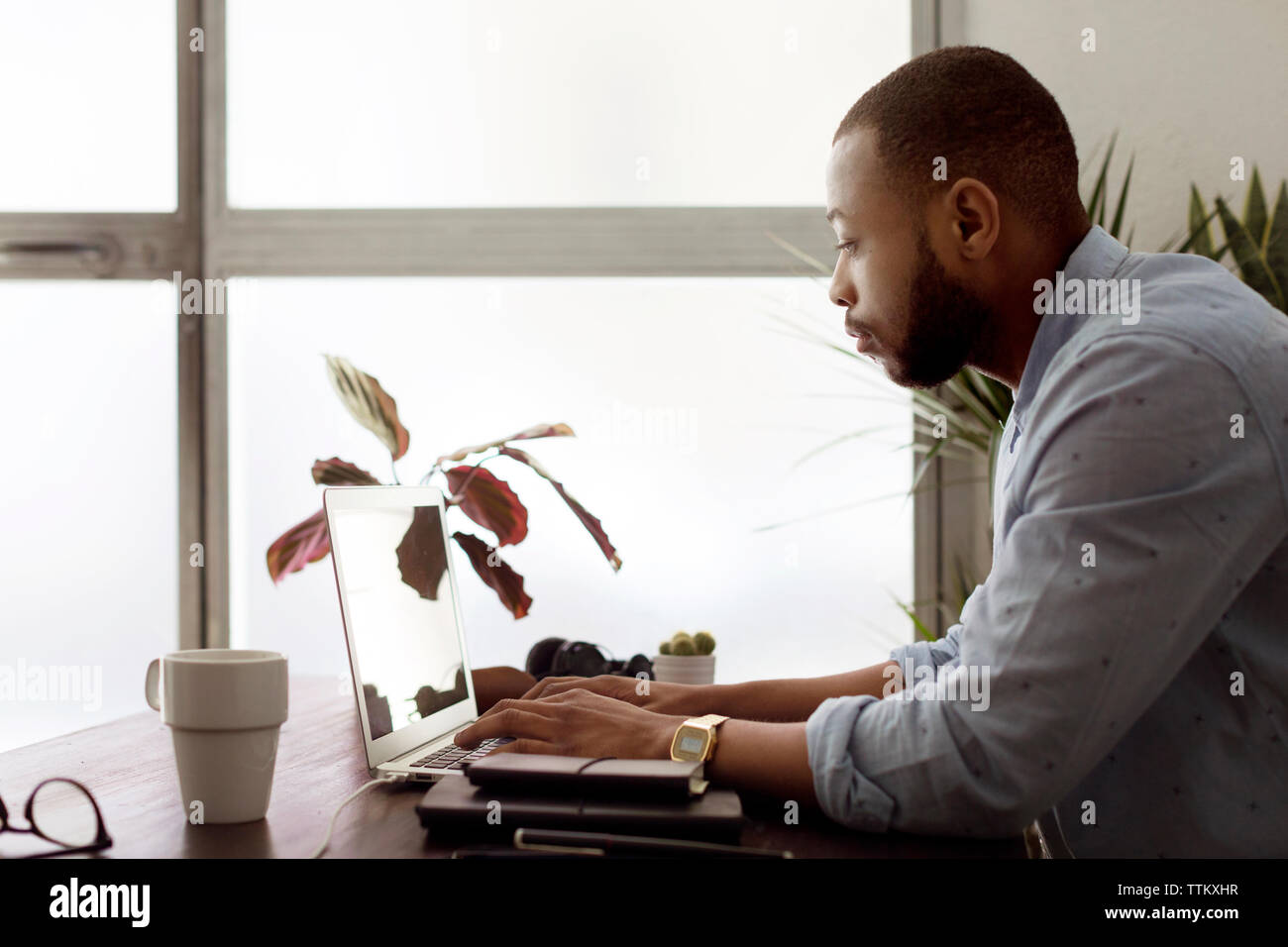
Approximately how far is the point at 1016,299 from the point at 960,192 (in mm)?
134

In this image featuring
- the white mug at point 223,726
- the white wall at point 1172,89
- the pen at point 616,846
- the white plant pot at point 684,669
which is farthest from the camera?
the white wall at point 1172,89

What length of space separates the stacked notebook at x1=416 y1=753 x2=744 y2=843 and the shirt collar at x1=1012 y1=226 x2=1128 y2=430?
1.75 feet

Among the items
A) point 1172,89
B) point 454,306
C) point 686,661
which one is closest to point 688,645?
point 686,661

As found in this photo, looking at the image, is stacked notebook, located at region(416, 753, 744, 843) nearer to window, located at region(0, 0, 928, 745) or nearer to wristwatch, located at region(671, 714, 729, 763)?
wristwatch, located at region(671, 714, 729, 763)

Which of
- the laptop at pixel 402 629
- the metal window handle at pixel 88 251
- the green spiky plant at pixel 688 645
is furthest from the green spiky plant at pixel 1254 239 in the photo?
the metal window handle at pixel 88 251

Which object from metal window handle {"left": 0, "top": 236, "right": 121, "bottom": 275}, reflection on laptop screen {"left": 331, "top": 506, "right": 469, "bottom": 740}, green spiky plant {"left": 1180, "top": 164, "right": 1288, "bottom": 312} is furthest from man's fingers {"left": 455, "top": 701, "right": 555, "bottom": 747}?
metal window handle {"left": 0, "top": 236, "right": 121, "bottom": 275}

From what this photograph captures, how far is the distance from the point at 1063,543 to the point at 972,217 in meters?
0.40

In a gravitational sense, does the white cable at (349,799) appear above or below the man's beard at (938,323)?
below

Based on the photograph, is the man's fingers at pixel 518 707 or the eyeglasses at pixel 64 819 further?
the man's fingers at pixel 518 707

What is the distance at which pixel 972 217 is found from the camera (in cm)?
106

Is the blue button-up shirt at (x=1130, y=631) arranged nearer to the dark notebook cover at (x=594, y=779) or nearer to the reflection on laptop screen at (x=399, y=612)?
the dark notebook cover at (x=594, y=779)

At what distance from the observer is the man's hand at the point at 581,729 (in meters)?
0.95

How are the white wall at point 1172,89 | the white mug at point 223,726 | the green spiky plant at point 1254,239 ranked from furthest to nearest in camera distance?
the white wall at point 1172,89 → the green spiky plant at point 1254,239 → the white mug at point 223,726

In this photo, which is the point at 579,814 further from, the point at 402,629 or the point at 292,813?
the point at 402,629
